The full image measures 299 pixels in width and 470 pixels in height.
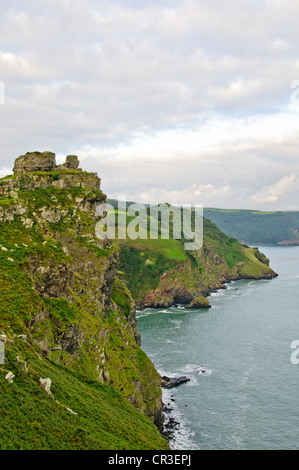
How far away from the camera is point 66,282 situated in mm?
64125

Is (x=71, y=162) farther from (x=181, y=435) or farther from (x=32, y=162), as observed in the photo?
(x=181, y=435)

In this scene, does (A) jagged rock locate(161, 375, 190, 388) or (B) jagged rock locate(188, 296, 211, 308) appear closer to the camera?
(A) jagged rock locate(161, 375, 190, 388)

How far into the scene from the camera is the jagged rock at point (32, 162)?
8800cm

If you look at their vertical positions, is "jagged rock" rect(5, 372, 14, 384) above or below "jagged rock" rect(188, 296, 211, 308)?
above

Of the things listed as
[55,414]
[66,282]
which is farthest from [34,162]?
[55,414]

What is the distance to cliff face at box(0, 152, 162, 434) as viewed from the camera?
163 feet

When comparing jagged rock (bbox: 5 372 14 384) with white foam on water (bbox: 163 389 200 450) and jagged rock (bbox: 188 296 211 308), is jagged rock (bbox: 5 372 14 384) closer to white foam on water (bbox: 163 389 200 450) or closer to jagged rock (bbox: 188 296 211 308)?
white foam on water (bbox: 163 389 200 450)

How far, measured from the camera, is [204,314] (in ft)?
530

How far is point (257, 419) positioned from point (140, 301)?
124m

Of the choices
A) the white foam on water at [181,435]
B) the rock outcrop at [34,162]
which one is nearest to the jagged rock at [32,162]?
the rock outcrop at [34,162]

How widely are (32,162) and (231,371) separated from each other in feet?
250

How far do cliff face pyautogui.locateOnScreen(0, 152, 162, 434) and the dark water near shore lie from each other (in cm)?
1106

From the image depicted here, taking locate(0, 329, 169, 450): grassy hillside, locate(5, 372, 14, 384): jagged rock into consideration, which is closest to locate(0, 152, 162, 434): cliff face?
locate(0, 329, 169, 450): grassy hillside

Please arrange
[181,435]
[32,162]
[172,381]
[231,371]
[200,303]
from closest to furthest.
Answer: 1. [181,435]
2. [32,162]
3. [172,381]
4. [231,371]
5. [200,303]
